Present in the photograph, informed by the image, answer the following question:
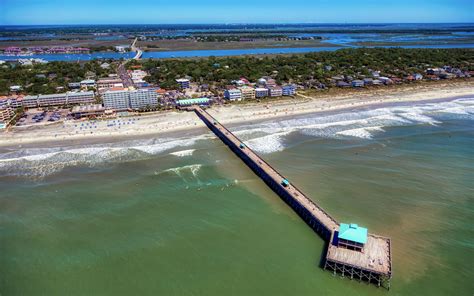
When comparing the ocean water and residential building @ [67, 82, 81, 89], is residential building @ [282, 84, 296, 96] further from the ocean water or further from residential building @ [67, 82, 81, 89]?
residential building @ [67, 82, 81, 89]

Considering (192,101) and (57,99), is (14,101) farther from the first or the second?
(192,101)

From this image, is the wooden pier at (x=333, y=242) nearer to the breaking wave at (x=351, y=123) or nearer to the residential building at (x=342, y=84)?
the breaking wave at (x=351, y=123)

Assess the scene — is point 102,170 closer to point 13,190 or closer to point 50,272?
point 13,190

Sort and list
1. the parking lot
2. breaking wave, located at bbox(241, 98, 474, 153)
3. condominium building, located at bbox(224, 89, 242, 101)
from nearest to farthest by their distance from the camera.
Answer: breaking wave, located at bbox(241, 98, 474, 153), the parking lot, condominium building, located at bbox(224, 89, 242, 101)

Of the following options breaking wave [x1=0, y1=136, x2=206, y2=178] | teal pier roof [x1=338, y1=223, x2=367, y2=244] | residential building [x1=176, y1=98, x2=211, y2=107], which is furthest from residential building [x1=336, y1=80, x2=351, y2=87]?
teal pier roof [x1=338, y1=223, x2=367, y2=244]

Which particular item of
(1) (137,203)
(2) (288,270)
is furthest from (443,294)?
(1) (137,203)

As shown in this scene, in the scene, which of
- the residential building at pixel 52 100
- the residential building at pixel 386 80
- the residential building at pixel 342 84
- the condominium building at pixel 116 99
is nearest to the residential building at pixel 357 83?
the residential building at pixel 342 84
